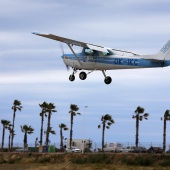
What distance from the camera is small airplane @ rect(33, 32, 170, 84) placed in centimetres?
6172

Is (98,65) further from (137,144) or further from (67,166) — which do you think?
(137,144)

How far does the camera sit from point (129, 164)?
8306 centimetres

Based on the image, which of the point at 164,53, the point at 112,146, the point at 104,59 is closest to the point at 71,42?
the point at 104,59

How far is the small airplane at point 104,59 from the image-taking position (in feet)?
202

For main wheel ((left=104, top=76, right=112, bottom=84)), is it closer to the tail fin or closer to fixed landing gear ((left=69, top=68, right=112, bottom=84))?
fixed landing gear ((left=69, top=68, right=112, bottom=84))

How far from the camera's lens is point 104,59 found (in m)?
66.6

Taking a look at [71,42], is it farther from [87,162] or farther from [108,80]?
[87,162]

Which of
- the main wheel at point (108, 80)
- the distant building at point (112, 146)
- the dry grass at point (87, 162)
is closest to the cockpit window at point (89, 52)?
the main wheel at point (108, 80)

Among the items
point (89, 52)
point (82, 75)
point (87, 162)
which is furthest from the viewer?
point (87, 162)

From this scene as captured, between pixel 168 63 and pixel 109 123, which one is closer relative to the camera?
pixel 168 63

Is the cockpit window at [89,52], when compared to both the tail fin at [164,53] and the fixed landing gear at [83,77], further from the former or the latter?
the tail fin at [164,53]

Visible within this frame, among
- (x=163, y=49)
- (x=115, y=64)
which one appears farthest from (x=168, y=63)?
(x=115, y=64)

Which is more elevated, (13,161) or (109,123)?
(109,123)

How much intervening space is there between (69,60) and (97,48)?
3.84 metres
